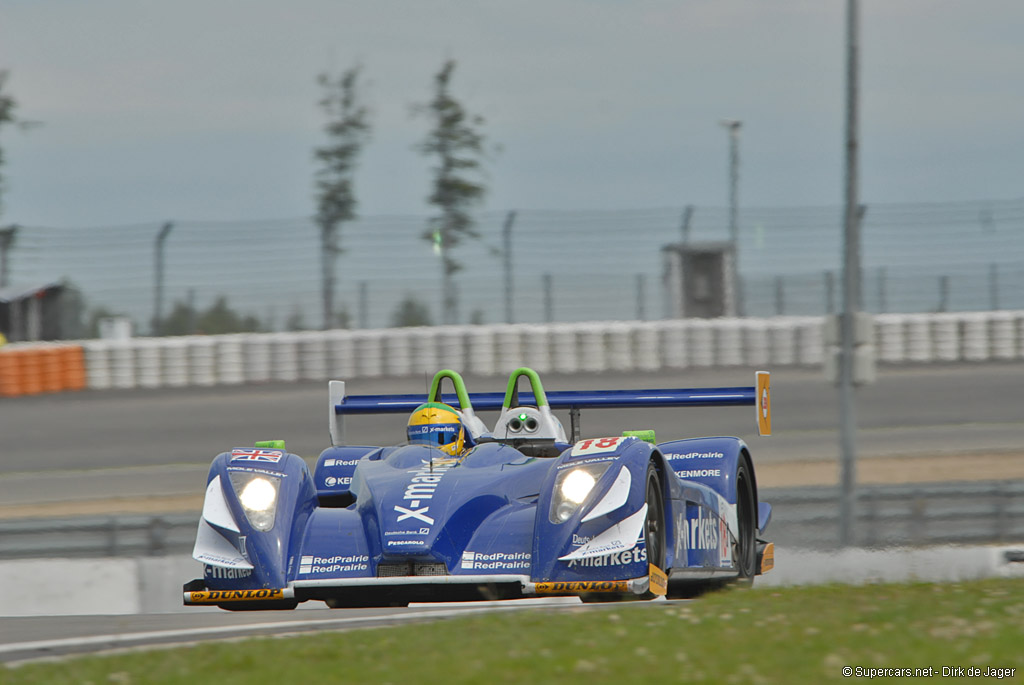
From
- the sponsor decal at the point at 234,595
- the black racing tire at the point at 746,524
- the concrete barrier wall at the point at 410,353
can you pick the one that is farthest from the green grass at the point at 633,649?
the concrete barrier wall at the point at 410,353

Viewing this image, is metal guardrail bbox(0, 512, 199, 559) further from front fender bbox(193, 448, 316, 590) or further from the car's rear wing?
front fender bbox(193, 448, 316, 590)

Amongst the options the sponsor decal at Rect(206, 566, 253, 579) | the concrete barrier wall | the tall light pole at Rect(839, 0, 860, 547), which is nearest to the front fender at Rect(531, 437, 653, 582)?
the sponsor decal at Rect(206, 566, 253, 579)

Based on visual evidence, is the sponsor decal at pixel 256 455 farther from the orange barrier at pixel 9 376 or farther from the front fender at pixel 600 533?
the orange barrier at pixel 9 376

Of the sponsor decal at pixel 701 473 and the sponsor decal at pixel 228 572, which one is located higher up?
the sponsor decal at pixel 701 473

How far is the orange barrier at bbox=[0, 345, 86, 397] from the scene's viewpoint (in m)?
21.5

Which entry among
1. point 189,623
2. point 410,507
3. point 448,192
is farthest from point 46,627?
point 448,192

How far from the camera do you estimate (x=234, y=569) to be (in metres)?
6.55

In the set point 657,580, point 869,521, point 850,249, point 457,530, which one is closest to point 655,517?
point 657,580

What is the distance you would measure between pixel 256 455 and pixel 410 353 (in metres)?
14.9

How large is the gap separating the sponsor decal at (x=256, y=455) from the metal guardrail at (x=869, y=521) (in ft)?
16.0

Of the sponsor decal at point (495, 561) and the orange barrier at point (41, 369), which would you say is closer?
the sponsor decal at point (495, 561)

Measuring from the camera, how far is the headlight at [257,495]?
6727mm

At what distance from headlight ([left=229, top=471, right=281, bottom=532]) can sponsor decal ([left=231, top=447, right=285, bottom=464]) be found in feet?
0.39

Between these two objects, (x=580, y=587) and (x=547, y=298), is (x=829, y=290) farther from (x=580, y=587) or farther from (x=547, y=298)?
(x=580, y=587)
